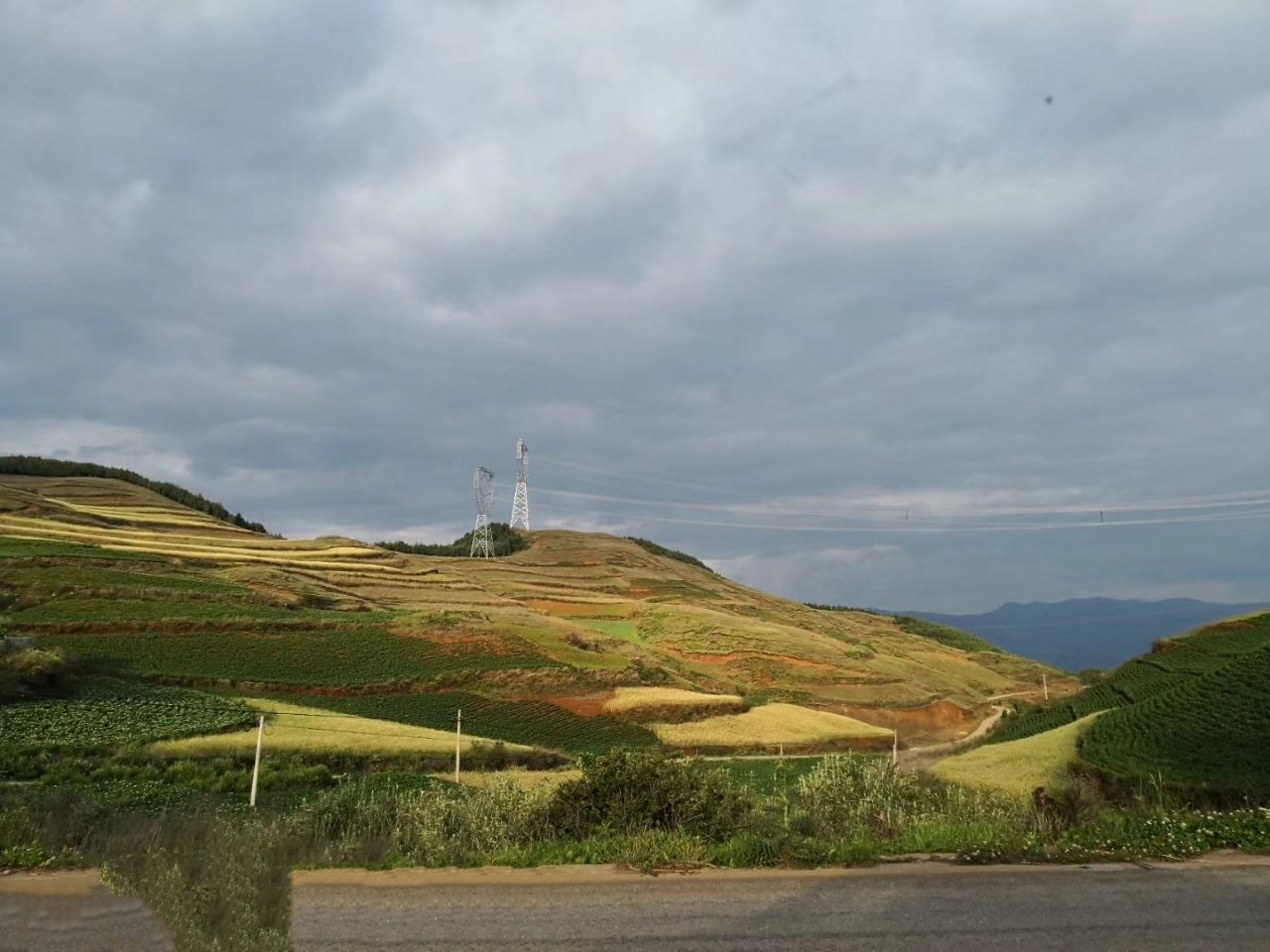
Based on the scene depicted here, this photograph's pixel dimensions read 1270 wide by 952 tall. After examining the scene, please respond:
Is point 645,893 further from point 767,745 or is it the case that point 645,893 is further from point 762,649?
point 762,649

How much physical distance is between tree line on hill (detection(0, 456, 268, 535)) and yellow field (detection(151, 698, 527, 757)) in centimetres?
5857

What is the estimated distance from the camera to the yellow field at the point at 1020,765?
23047mm

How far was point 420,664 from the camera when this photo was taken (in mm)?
38844

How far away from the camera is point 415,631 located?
140ft

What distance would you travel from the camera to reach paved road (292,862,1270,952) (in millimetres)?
7488

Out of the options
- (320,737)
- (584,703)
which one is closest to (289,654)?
(320,737)

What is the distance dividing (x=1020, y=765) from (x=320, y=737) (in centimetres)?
Answer: 2236

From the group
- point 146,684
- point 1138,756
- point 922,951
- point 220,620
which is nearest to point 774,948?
point 922,951

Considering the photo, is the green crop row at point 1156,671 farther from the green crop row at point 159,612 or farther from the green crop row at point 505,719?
the green crop row at point 159,612

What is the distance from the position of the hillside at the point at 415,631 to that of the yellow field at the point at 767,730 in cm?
127

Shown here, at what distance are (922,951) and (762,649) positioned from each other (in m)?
57.0

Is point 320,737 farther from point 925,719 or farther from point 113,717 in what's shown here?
point 925,719

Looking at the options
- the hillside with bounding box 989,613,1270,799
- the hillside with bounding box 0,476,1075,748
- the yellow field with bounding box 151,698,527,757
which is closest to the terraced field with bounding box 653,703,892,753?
the hillside with bounding box 0,476,1075,748

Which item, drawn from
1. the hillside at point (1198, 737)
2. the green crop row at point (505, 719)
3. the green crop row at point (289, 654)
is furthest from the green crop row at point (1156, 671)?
the green crop row at point (289, 654)
